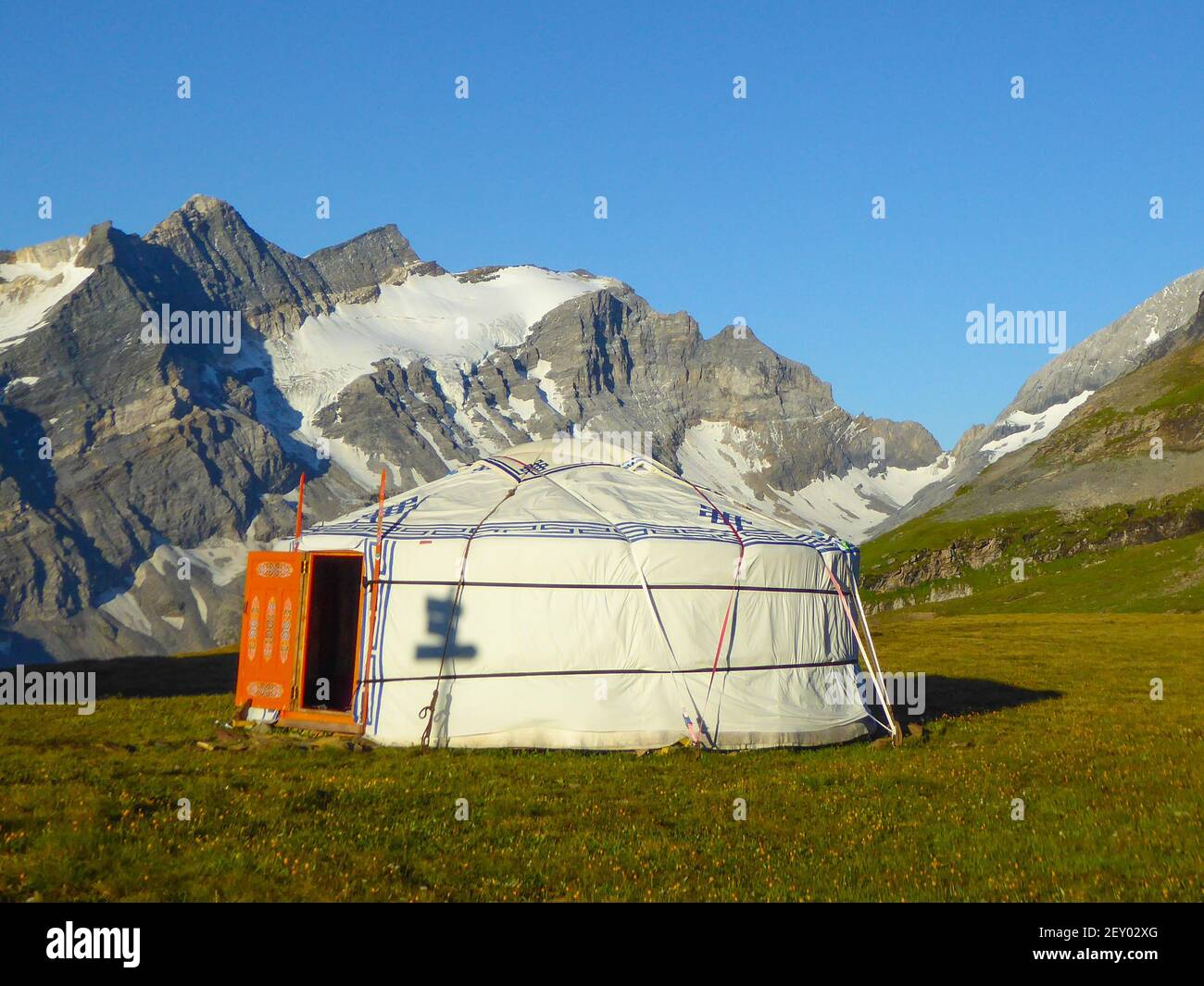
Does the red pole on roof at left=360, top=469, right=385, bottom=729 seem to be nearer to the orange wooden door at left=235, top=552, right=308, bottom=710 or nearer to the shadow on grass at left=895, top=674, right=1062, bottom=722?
the orange wooden door at left=235, top=552, right=308, bottom=710

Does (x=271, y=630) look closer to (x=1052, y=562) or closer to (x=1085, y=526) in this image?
(x=1052, y=562)

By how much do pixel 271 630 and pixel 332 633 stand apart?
236cm

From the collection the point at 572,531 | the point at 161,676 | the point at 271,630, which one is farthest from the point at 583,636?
the point at 161,676

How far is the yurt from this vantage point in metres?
14.8

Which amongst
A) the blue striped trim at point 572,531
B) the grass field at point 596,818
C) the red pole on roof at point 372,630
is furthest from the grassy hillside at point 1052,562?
the red pole on roof at point 372,630

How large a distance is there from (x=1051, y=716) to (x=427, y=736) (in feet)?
35.5

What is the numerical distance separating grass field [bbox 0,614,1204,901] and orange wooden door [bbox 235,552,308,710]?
3.50ft

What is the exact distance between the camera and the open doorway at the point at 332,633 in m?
17.7

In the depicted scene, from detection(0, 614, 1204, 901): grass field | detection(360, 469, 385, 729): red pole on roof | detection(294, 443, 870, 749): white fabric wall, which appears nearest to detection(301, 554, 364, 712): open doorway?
detection(0, 614, 1204, 901): grass field

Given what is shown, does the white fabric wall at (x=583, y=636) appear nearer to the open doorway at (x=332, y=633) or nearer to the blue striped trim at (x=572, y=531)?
the blue striped trim at (x=572, y=531)

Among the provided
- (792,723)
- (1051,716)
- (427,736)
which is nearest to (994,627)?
(1051,716)

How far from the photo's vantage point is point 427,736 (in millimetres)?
14531

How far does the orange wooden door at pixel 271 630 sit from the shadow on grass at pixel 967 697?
9923 millimetres
